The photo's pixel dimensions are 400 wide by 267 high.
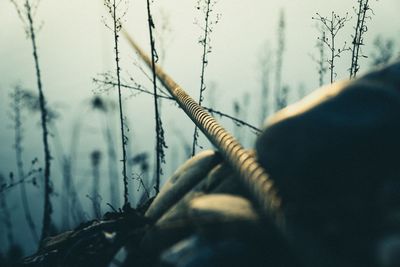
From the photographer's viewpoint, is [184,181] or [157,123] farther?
[157,123]

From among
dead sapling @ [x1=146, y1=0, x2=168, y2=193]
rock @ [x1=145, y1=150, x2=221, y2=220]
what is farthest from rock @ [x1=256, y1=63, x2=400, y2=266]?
dead sapling @ [x1=146, y1=0, x2=168, y2=193]

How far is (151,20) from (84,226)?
3039mm

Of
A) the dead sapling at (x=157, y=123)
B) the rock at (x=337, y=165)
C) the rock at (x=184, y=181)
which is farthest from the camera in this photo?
the dead sapling at (x=157, y=123)

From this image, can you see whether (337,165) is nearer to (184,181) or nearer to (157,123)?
(184,181)

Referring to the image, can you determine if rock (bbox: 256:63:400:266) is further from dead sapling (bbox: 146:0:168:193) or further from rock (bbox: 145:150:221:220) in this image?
dead sapling (bbox: 146:0:168:193)

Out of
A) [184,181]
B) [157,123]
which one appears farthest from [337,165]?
[157,123]

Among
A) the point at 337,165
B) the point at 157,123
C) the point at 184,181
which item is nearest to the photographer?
the point at 337,165

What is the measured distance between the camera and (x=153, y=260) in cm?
326

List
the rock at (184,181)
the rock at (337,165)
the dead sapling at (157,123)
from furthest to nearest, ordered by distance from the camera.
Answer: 1. the dead sapling at (157,123)
2. the rock at (184,181)
3. the rock at (337,165)

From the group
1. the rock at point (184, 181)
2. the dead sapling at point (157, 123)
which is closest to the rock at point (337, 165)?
the rock at point (184, 181)

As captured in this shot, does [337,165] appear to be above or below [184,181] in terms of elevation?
above

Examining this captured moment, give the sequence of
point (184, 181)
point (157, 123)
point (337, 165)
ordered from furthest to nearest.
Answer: point (157, 123), point (184, 181), point (337, 165)

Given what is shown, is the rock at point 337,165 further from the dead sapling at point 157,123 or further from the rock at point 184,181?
the dead sapling at point 157,123

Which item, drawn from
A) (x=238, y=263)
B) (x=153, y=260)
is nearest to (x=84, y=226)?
(x=153, y=260)
